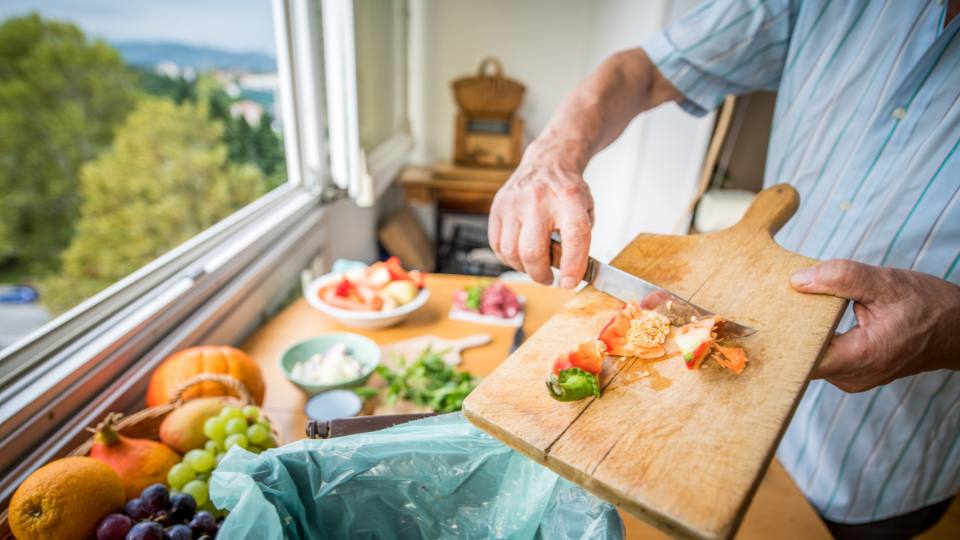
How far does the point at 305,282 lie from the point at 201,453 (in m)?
1.26

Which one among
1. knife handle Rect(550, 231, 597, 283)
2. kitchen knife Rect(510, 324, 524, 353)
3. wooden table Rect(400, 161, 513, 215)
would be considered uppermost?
knife handle Rect(550, 231, 597, 283)

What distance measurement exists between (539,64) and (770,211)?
2773mm

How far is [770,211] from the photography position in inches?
33.5

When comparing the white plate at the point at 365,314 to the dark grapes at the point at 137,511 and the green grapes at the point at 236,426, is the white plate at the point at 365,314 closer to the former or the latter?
the green grapes at the point at 236,426

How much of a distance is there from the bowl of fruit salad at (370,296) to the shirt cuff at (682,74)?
0.85 meters

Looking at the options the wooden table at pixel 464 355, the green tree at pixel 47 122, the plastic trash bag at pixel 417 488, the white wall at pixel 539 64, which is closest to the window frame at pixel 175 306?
the wooden table at pixel 464 355

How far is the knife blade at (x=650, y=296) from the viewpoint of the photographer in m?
0.66

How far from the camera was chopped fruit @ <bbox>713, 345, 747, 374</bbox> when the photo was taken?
23.4 inches

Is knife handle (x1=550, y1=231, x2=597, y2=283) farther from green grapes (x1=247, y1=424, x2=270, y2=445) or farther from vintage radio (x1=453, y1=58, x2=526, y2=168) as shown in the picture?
vintage radio (x1=453, y1=58, x2=526, y2=168)

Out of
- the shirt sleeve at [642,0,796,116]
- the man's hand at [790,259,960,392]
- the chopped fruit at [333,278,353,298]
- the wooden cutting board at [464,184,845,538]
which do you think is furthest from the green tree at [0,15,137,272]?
the man's hand at [790,259,960,392]

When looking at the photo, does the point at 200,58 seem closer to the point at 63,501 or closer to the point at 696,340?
the point at 63,501

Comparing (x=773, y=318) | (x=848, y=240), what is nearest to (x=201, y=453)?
(x=773, y=318)

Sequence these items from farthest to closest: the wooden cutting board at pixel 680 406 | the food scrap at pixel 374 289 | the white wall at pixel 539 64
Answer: the white wall at pixel 539 64 → the food scrap at pixel 374 289 → the wooden cutting board at pixel 680 406

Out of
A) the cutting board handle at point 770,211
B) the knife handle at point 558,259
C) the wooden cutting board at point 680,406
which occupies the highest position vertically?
the cutting board handle at point 770,211
